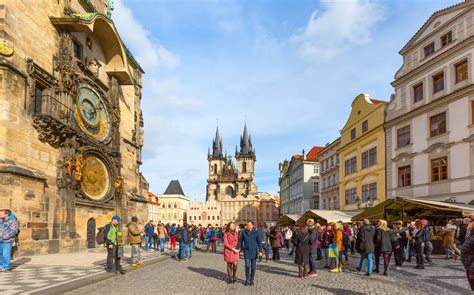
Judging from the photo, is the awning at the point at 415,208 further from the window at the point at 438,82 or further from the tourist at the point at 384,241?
the window at the point at 438,82

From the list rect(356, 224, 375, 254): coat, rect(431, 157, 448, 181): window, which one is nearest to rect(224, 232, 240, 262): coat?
rect(356, 224, 375, 254): coat

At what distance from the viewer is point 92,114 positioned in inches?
818

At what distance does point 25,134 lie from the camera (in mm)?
15172

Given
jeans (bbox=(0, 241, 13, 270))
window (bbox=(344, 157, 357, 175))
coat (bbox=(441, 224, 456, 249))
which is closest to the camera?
jeans (bbox=(0, 241, 13, 270))

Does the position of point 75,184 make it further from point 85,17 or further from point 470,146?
point 470,146

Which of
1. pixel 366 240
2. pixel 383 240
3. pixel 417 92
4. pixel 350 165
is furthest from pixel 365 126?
pixel 366 240

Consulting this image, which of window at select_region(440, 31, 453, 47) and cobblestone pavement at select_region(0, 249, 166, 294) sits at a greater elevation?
window at select_region(440, 31, 453, 47)

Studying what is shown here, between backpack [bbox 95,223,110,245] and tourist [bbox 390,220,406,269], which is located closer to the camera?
backpack [bbox 95,223,110,245]

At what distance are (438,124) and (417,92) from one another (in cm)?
329

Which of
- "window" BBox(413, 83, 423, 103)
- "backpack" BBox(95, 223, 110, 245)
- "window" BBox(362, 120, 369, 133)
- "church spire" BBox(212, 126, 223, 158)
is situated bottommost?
"backpack" BBox(95, 223, 110, 245)

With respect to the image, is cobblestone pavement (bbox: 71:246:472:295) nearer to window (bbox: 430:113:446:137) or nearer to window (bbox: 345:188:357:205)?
window (bbox: 430:113:446:137)

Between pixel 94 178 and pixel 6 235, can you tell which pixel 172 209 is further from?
pixel 6 235

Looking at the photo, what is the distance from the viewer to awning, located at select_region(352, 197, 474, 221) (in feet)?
52.5

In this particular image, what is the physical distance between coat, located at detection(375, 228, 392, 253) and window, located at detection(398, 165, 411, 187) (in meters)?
15.6
